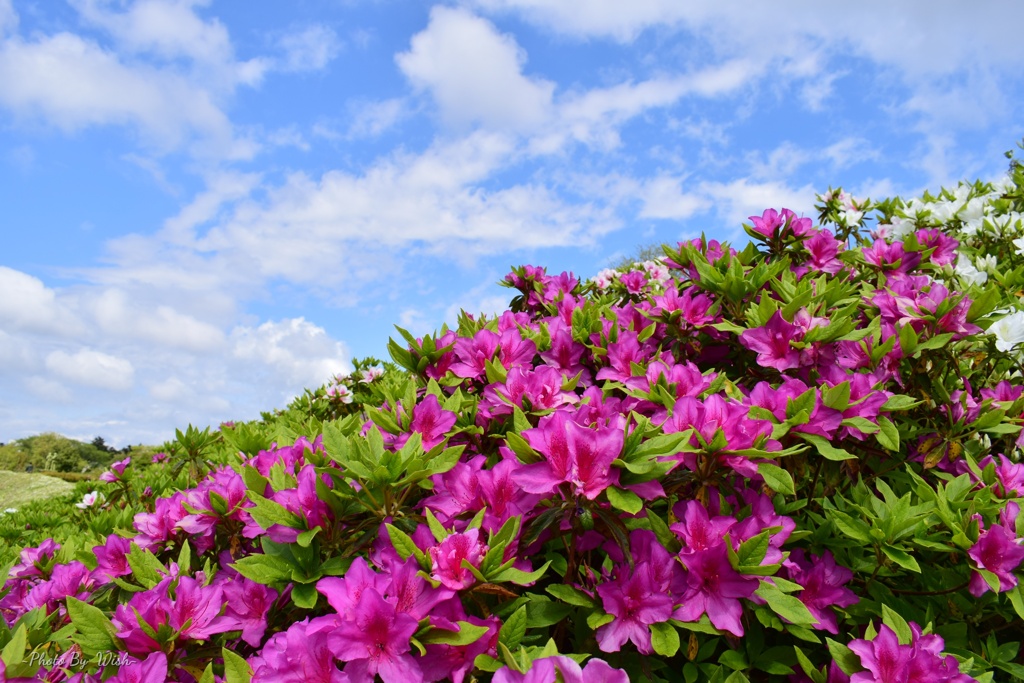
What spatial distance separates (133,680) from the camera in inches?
65.7

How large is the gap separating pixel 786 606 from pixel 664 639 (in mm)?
302

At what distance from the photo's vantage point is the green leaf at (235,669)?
1.50m

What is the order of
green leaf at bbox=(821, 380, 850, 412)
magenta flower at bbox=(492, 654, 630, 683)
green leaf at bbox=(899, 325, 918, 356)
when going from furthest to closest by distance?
green leaf at bbox=(899, 325, 918, 356) < green leaf at bbox=(821, 380, 850, 412) < magenta flower at bbox=(492, 654, 630, 683)

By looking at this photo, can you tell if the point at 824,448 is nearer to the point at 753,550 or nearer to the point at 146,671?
the point at 753,550

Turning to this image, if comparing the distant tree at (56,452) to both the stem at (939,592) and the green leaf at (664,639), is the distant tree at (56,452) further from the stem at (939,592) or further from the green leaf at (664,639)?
the stem at (939,592)

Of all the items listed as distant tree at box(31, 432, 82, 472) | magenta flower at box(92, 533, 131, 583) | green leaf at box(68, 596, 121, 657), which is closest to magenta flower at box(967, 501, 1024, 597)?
green leaf at box(68, 596, 121, 657)

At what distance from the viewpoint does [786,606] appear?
5.03 ft

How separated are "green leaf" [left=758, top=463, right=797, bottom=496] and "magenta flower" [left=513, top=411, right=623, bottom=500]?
0.43 m

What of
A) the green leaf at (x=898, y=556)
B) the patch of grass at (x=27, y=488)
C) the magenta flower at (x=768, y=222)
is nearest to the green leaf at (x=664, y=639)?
the green leaf at (x=898, y=556)

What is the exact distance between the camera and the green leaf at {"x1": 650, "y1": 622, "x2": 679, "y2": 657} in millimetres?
1459

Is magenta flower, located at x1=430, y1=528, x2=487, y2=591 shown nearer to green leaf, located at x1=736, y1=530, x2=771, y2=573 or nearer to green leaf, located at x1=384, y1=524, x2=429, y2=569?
green leaf, located at x1=384, y1=524, x2=429, y2=569

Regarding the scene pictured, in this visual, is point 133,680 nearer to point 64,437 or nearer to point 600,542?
point 600,542

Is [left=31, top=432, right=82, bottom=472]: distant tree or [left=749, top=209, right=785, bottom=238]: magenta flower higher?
[left=749, top=209, right=785, bottom=238]: magenta flower

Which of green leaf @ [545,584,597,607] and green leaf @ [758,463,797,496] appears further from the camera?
green leaf @ [758,463,797,496]
